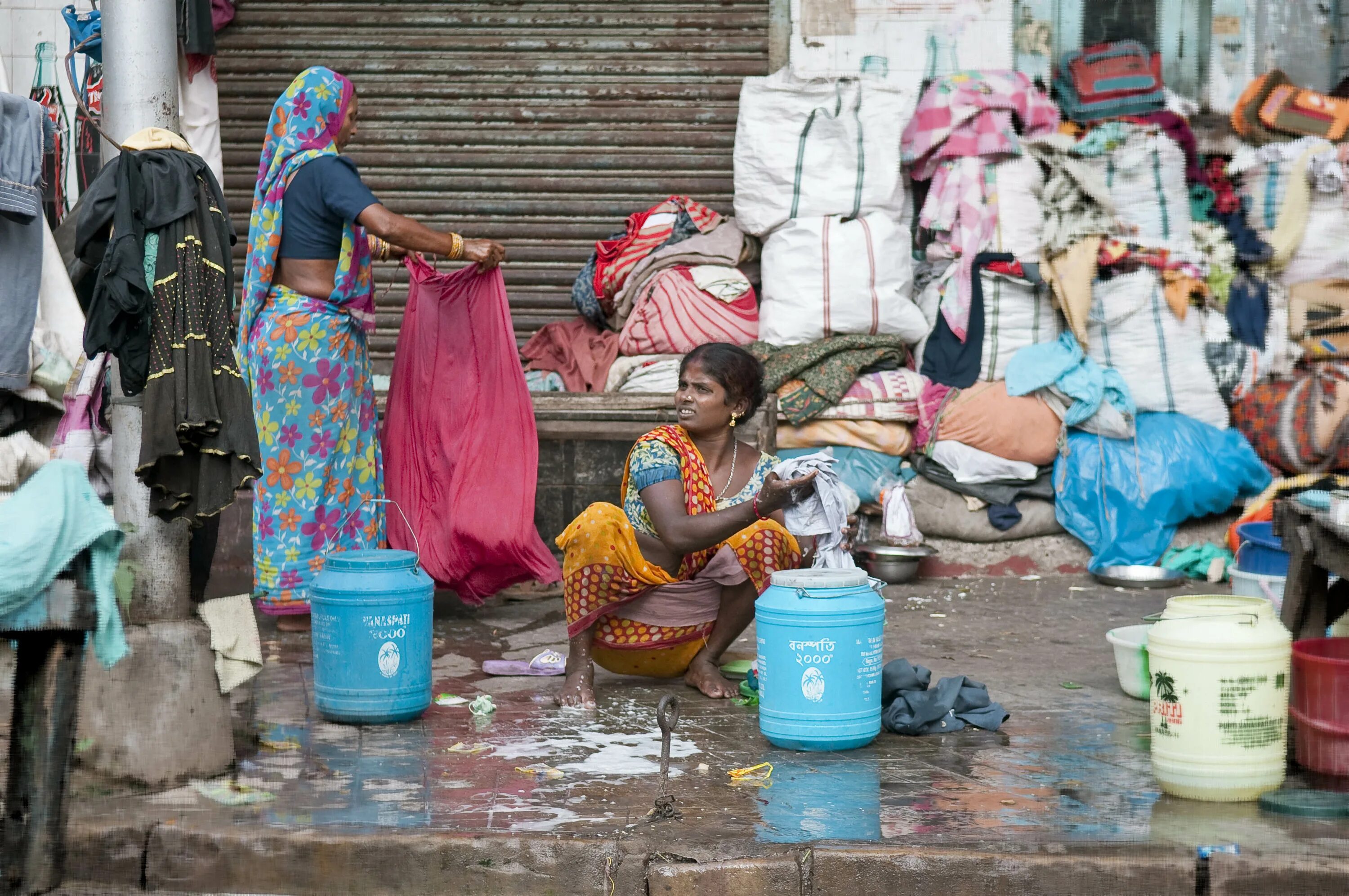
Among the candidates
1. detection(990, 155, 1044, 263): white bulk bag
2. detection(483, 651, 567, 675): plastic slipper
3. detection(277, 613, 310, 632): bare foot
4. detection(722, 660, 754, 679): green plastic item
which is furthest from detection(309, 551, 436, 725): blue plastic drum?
detection(990, 155, 1044, 263): white bulk bag

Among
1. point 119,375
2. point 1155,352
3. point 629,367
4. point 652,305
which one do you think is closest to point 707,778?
point 119,375

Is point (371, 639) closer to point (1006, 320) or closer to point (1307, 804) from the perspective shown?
point (1307, 804)

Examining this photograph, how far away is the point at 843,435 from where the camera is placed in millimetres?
7230

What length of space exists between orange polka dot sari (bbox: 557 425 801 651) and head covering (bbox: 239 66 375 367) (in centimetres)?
158

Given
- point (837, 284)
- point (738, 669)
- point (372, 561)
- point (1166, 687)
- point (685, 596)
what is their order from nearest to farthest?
point (1166, 687) → point (372, 561) → point (685, 596) → point (738, 669) → point (837, 284)

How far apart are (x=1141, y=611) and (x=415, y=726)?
345cm

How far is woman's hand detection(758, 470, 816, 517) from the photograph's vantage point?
14.4ft

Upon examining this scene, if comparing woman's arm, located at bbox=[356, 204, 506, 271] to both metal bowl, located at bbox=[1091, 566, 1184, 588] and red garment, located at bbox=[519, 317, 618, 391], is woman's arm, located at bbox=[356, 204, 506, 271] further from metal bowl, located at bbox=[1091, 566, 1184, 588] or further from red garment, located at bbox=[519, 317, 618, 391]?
metal bowl, located at bbox=[1091, 566, 1184, 588]

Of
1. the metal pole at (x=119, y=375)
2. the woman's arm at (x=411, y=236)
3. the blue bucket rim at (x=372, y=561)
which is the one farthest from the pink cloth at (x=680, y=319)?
the metal pole at (x=119, y=375)

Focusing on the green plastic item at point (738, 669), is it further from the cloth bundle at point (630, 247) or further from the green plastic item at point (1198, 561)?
the cloth bundle at point (630, 247)

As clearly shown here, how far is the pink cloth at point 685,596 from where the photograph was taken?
4859mm

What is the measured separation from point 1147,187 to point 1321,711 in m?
4.40

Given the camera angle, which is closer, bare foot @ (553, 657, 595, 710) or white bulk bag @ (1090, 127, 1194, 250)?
bare foot @ (553, 657, 595, 710)

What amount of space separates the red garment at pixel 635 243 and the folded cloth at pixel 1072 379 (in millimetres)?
1832
